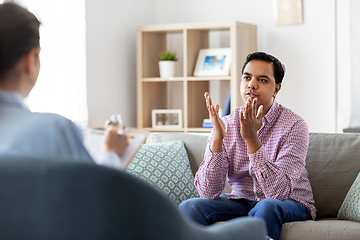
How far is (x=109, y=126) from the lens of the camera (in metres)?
0.79

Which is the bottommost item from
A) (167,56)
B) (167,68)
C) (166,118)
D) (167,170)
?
(167,170)

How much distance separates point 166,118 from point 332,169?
7.12 feet

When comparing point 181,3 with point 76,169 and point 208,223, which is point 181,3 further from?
point 76,169

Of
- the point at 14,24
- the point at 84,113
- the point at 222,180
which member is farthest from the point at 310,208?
the point at 84,113

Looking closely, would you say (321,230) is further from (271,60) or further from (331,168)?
(271,60)

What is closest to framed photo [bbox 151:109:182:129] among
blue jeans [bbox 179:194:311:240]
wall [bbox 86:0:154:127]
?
wall [bbox 86:0:154:127]

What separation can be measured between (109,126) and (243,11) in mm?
3620

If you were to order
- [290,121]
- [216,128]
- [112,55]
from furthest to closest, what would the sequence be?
1. [112,55]
2. [290,121]
3. [216,128]

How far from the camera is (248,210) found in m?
2.10

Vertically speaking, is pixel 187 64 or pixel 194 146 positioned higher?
pixel 187 64

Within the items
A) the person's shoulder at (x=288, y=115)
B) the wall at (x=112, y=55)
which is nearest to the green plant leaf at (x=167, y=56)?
the wall at (x=112, y=55)

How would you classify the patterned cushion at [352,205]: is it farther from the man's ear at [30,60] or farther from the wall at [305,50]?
the wall at [305,50]

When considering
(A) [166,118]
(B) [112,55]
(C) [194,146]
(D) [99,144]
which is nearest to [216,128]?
(C) [194,146]

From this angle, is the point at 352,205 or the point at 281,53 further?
the point at 281,53
